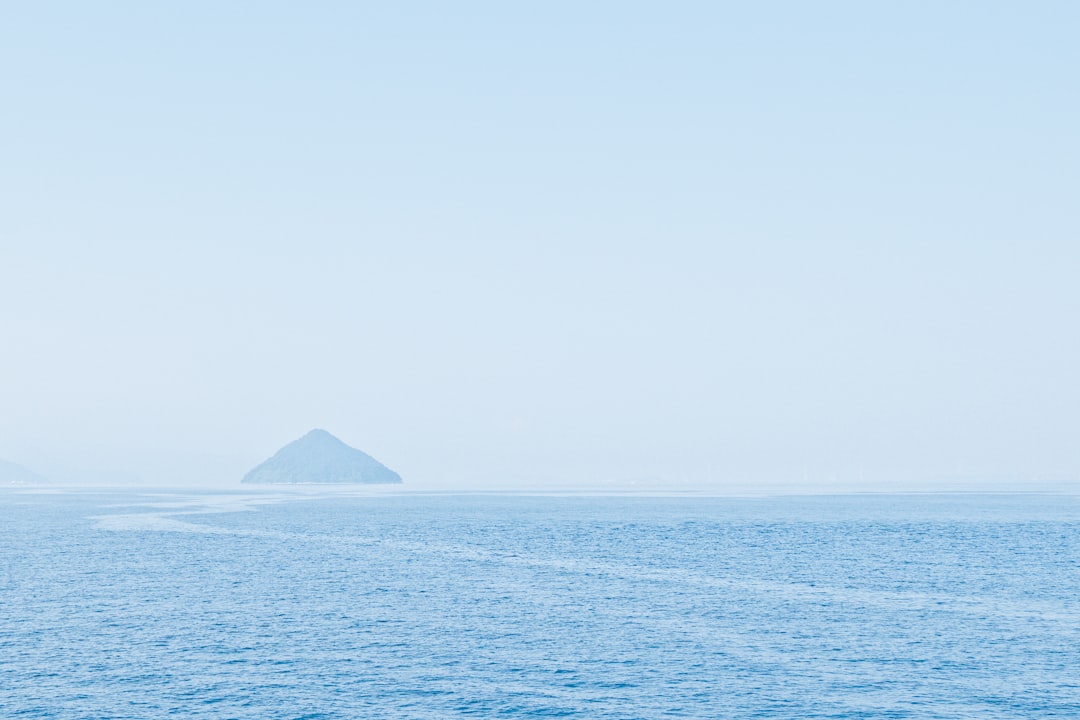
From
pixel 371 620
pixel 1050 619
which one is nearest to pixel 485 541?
pixel 371 620

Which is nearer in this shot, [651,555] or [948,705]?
[948,705]

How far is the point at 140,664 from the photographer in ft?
215

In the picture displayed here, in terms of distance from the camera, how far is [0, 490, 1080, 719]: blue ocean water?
2245 inches

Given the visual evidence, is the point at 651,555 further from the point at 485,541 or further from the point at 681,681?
the point at 681,681

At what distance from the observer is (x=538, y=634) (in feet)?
249

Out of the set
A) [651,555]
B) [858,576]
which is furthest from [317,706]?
[651,555]

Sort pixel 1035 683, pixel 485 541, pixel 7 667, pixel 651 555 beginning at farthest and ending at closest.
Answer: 1. pixel 485 541
2. pixel 651 555
3. pixel 7 667
4. pixel 1035 683

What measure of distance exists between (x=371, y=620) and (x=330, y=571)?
36.0 meters

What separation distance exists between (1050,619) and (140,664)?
236 ft

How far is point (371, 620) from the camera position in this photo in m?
82.8

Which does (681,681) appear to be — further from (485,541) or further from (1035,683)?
(485,541)

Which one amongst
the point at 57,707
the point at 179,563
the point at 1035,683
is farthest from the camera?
the point at 179,563

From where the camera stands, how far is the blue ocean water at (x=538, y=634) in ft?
187

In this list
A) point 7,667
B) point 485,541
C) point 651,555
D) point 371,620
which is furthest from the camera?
point 485,541
